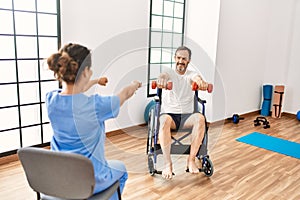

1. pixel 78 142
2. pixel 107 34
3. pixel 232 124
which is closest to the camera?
pixel 78 142

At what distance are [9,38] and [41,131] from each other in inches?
37.1

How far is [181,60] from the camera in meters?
2.53

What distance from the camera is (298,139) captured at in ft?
12.1

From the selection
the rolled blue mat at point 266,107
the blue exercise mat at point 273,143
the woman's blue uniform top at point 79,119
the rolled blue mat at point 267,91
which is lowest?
the blue exercise mat at point 273,143

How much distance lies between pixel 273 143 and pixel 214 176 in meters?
1.29

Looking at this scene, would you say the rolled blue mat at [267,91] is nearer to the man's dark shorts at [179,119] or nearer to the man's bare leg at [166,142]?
the man's dark shorts at [179,119]

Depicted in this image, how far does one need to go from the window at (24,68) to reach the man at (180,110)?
3.63 feet

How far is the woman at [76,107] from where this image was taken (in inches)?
48.4

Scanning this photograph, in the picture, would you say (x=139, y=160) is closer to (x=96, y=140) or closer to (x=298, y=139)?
(x=96, y=140)

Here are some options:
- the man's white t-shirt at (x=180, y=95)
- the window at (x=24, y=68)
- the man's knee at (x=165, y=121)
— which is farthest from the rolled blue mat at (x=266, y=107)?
the window at (x=24, y=68)

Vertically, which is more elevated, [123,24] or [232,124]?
[123,24]

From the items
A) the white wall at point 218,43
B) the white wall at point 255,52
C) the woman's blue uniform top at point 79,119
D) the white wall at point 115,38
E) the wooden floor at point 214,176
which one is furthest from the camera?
the white wall at point 255,52

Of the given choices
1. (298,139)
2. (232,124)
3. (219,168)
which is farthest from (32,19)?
(298,139)

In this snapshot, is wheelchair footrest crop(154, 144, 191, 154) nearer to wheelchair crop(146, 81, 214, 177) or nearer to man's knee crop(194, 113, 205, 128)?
wheelchair crop(146, 81, 214, 177)
